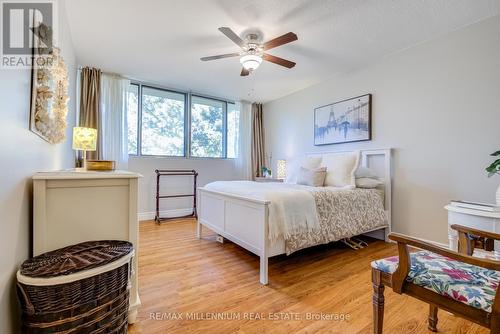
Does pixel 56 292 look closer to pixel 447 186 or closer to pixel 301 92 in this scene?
pixel 447 186

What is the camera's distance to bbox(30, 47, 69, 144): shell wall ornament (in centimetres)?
125

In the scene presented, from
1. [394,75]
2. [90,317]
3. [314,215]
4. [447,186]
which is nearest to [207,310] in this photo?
[90,317]

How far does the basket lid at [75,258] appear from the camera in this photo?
2.97 feet

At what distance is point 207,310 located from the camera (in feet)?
4.99

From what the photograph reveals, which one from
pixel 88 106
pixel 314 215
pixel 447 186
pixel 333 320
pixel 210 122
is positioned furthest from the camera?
pixel 210 122

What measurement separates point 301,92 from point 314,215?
2.96 meters

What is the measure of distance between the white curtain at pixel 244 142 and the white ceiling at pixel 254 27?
1544 mm

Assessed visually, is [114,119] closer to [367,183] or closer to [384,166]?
[367,183]

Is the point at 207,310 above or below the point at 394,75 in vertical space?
below

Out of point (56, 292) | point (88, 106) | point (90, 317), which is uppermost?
point (88, 106)

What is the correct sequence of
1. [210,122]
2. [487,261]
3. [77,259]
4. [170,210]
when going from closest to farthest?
[487,261], [77,259], [170,210], [210,122]

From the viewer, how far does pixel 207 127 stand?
15.8 ft

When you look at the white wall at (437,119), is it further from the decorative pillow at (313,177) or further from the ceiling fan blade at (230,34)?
the ceiling fan blade at (230,34)

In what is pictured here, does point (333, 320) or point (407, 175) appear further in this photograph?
point (407, 175)
